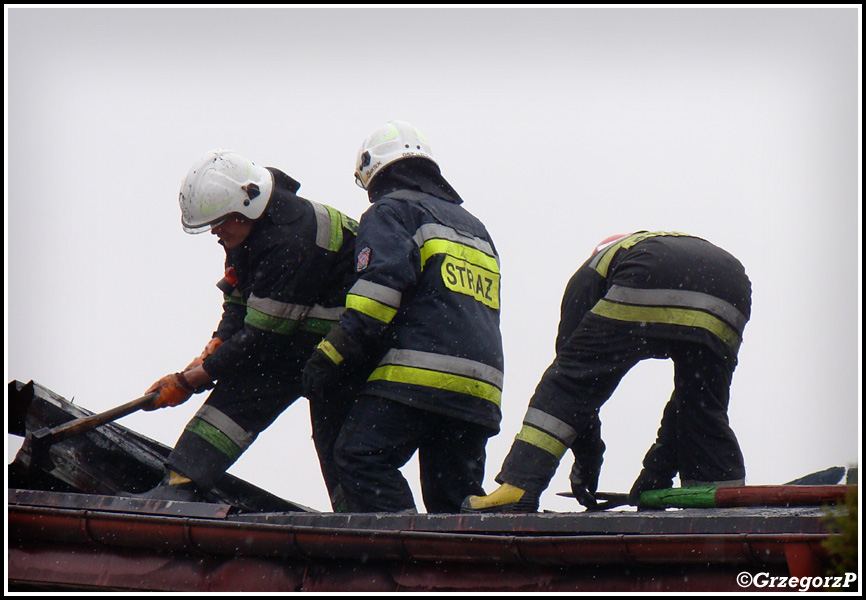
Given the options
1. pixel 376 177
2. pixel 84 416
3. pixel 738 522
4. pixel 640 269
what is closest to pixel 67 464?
pixel 84 416

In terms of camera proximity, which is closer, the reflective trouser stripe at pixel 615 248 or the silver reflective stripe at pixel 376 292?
the silver reflective stripe at pixel 376 292

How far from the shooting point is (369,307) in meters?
4.38

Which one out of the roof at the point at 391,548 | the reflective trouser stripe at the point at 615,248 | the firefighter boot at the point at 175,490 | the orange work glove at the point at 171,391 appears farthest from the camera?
the orange work glove at the point at 171,391

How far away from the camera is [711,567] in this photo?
123 inches

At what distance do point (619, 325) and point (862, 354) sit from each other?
142cm

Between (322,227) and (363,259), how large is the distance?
1.68ft

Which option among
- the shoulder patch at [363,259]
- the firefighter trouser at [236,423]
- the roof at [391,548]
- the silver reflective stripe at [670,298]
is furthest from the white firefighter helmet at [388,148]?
the roof at [391,548]

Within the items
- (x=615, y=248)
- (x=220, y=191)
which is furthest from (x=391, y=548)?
(x=220, y=191)

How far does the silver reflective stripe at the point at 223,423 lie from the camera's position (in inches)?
195

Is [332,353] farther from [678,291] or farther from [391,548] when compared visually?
[678,291]

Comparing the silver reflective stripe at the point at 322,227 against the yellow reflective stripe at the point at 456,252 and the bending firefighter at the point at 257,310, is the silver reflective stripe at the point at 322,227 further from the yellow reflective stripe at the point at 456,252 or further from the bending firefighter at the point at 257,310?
the yellow reflective stripe at the point at 456,252

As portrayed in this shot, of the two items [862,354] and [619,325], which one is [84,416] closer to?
[619,325]

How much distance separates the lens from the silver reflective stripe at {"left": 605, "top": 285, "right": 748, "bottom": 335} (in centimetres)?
427

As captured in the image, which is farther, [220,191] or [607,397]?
[220,191]
